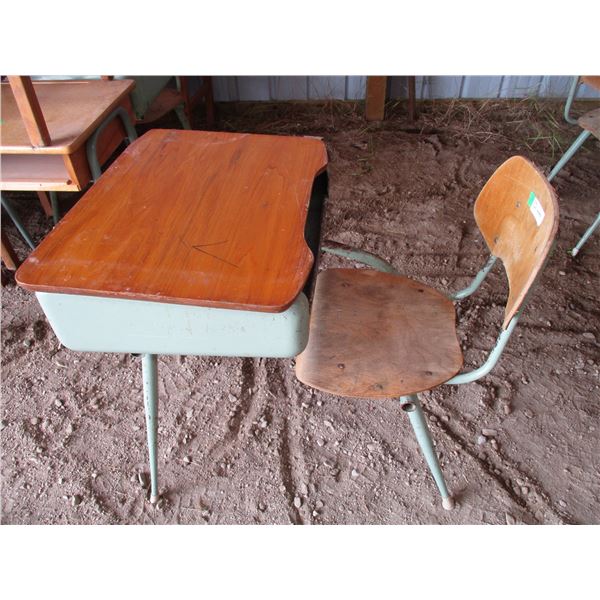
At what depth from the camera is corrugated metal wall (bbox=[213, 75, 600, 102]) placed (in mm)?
3338

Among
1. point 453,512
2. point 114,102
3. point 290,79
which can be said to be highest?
point 114,102

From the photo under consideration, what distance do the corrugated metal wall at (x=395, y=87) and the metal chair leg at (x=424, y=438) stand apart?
2.72 meters

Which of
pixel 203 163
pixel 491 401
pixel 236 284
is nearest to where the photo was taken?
pixel 236 284

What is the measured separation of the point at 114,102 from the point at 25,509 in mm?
1263

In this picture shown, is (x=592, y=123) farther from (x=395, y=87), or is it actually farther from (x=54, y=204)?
(x=54, y=204)

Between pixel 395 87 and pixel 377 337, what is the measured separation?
268cm

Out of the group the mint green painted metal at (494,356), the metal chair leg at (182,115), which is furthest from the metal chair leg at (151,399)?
the metal chair leg at (182,115)

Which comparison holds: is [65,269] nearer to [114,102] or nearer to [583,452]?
[114,102]

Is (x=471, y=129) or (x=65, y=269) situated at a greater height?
(x=65, y=269)

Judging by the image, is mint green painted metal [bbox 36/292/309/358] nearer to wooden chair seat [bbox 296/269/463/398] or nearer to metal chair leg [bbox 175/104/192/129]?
wooden chair seat [bbox 296/269/463/398]

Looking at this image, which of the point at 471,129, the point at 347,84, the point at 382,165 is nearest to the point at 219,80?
the point at 347,84

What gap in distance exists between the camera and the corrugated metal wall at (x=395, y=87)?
11.0 feet

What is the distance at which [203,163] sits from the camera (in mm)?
1217

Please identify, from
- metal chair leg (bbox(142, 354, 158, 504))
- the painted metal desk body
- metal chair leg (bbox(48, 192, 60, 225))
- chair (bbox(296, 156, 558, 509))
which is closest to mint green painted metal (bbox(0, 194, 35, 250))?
metal chair leg (bbox(48, 192, 60, 225))
